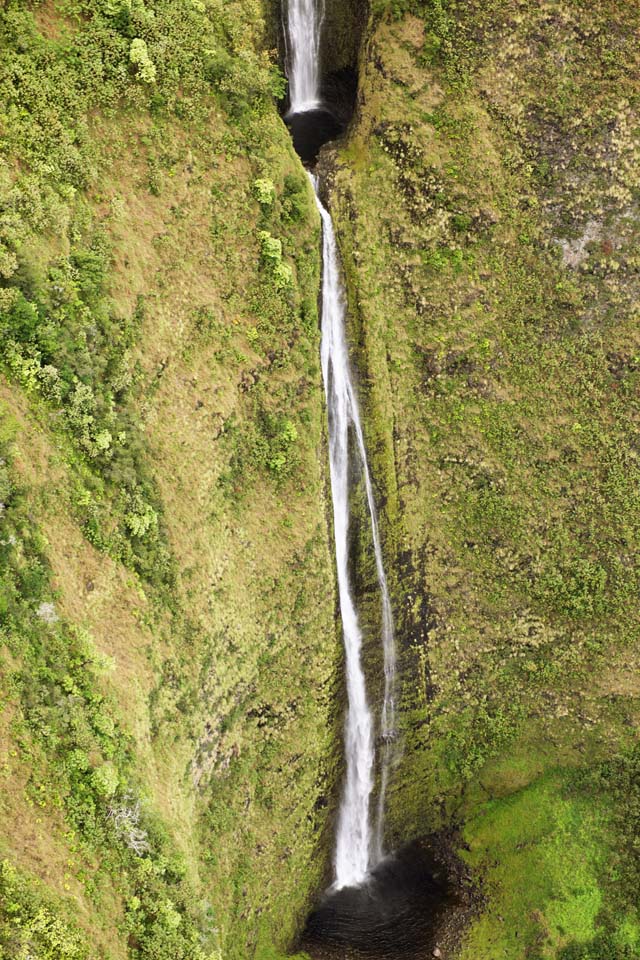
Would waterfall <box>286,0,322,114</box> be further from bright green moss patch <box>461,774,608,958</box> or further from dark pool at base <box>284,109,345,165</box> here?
bright green moss patch <box>461,774,608,958</box>

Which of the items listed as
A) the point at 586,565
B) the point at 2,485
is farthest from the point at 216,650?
the point at 586,565

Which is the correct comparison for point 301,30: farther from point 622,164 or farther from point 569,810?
point 569,810

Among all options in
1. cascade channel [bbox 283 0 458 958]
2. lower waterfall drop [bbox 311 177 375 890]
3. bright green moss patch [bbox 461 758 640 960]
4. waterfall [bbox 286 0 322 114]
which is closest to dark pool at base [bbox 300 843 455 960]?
cascade channel [bbox 283 0 458 958]

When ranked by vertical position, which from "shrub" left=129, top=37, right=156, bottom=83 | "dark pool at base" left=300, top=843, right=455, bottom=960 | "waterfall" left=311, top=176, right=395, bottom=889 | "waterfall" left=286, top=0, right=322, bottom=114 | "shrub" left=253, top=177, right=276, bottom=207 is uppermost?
"waterfall" left=286, top=0, right=322, bottom=114

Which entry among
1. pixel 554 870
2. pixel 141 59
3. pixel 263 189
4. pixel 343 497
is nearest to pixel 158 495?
pixel 343 497

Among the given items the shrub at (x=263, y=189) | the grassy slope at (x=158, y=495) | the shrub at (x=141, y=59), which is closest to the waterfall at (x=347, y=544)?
the grassy slope at (x=158, y=495)

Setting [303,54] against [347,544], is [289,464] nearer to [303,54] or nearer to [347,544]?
[347,544]
